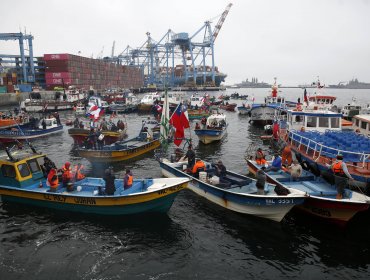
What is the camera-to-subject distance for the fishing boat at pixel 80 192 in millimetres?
14095

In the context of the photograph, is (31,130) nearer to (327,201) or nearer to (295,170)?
(295,170)

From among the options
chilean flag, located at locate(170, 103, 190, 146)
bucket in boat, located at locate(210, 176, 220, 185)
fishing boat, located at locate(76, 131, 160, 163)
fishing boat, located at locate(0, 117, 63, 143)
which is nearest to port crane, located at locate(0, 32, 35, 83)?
fishing boat, located at locate(0, 117, 63, 143)

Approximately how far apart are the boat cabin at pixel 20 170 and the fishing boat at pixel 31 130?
18.1 m

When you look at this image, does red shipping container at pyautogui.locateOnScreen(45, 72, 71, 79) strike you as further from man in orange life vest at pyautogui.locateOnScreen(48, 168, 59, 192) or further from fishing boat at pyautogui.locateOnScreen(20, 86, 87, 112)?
man in orange life vest at pyautogui.locateOnScreen(48, 168, 59, 192)

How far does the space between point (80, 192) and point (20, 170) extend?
3.41 m

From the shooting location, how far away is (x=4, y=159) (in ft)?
52.4

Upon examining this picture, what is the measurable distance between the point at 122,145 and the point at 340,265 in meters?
18.8

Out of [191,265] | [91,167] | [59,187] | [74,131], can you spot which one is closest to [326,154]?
[191,265]

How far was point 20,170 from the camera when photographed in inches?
618

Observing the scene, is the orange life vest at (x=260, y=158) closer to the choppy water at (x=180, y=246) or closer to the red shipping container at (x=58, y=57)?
the choppy water at (x=180, y=246)

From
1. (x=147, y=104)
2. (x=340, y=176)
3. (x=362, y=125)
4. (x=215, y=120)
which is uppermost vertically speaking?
(x=147, y=104)

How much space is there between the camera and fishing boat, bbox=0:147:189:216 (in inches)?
555

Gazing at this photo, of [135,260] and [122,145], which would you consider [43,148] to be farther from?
[135,260]

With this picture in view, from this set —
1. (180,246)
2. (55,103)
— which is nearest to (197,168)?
(180,246)
